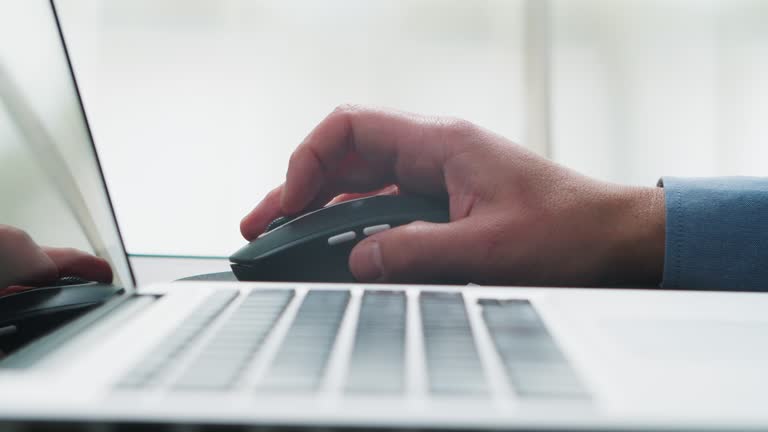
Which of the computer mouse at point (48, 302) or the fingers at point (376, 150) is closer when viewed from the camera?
the computer mouse at point (48, 302)

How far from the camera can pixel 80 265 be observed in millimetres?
300

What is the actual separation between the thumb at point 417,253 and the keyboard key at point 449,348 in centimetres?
11

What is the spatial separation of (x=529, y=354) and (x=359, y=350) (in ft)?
0.19

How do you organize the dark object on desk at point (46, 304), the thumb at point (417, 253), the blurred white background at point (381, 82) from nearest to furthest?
1. the dark object on desk at point (46, 304)
2. the thumb at point (417, 253)
3. the blurred white background at point (381, 82)

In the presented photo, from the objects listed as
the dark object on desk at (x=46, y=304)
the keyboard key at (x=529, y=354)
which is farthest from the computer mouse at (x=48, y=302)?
the keyboard key at (x=529, y=354)

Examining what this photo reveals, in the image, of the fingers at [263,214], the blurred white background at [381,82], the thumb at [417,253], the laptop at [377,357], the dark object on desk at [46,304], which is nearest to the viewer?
the laptop at [377,357]

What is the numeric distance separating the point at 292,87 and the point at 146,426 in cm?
79

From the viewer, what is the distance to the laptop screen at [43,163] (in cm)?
27

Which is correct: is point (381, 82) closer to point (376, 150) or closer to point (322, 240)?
point (376, 150)

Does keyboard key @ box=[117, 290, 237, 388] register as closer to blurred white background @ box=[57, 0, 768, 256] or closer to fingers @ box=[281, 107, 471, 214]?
fingers @ box=[281, 107, 471, 214]

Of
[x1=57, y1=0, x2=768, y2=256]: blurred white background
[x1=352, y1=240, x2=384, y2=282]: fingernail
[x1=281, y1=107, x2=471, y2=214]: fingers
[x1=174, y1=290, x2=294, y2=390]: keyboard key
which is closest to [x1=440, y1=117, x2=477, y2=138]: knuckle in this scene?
[x1=281, y1=107, x2=471, y2=214]: fingers

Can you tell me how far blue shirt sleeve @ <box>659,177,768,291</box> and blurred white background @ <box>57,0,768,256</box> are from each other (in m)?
0.56

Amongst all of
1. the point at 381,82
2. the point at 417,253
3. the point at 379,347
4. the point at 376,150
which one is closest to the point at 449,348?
the point at 379,347

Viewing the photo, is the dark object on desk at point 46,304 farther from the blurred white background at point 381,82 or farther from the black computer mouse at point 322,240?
the blurred white background at point 381,82
